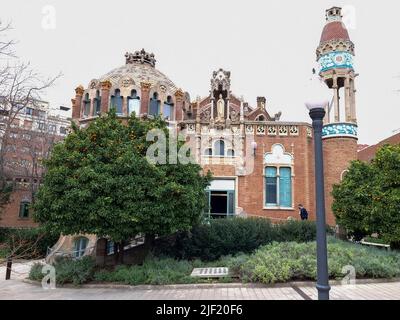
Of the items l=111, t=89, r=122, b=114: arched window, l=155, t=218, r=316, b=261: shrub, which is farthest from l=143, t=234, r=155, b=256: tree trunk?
l=111, t=89, r=122, b=114: arched window

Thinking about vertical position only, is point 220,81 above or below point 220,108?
above

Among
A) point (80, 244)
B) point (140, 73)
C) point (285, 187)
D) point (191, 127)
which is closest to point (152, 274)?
point (80, 244)

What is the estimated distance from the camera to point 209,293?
1012cm

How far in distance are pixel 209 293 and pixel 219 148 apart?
43.9 ft

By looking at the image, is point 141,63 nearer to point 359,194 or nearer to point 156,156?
point 156,156

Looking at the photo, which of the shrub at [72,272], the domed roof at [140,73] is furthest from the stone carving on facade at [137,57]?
the shrub at [72,272]

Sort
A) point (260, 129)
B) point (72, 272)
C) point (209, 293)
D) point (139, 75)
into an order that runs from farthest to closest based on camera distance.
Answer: point (139, 75), point (260, 129), point (72, 272), point (209, 293)

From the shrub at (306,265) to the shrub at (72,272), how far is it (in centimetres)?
588

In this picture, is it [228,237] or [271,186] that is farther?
[271,186]

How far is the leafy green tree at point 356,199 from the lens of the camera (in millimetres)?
14406

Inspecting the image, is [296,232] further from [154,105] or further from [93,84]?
[93,84]

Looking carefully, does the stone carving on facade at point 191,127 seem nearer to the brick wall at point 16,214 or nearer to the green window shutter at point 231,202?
the green window shutter at point 231,202

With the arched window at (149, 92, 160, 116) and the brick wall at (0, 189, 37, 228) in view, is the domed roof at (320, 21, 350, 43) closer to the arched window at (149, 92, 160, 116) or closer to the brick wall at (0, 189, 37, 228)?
the arched window at (149, 92, 160, 116)
